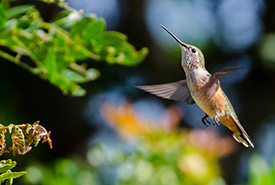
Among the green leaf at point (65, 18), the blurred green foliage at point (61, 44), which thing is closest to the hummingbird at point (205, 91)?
the blurred green foliage at point (61, 44)

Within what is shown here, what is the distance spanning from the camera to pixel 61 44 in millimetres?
999

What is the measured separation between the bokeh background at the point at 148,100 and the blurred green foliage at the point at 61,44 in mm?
800

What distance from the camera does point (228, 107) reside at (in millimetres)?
1126

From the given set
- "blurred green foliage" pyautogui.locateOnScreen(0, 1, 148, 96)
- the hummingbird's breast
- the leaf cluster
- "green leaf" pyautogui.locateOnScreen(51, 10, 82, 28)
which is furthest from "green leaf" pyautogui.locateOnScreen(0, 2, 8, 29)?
the hummingbird's breast

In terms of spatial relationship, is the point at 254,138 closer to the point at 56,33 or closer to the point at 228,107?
the point at 228,107

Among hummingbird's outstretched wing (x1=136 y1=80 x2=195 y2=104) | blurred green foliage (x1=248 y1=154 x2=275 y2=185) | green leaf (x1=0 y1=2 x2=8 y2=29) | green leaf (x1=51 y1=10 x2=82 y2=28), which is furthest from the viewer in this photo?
blurred green foliage (x1=248 y1=154 x2=275 y2=185)

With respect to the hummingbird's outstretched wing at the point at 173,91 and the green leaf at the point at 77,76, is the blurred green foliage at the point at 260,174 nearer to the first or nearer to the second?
the hummingbird's outstretched wing at the point at 173,91

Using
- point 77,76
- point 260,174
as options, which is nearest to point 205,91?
point 77,76

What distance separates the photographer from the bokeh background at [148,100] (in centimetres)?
190

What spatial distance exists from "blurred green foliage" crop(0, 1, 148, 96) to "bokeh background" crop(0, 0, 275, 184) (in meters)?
0.80

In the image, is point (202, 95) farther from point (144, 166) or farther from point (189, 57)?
point (144, 166)

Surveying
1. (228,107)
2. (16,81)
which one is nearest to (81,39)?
(228,107)

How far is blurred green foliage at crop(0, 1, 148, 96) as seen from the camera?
96cm

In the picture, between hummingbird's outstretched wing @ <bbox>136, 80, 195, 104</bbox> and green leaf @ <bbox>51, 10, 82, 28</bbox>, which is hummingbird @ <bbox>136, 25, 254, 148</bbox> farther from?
green leaf @ <bbox>51, 10, 82, 28</bbox>
